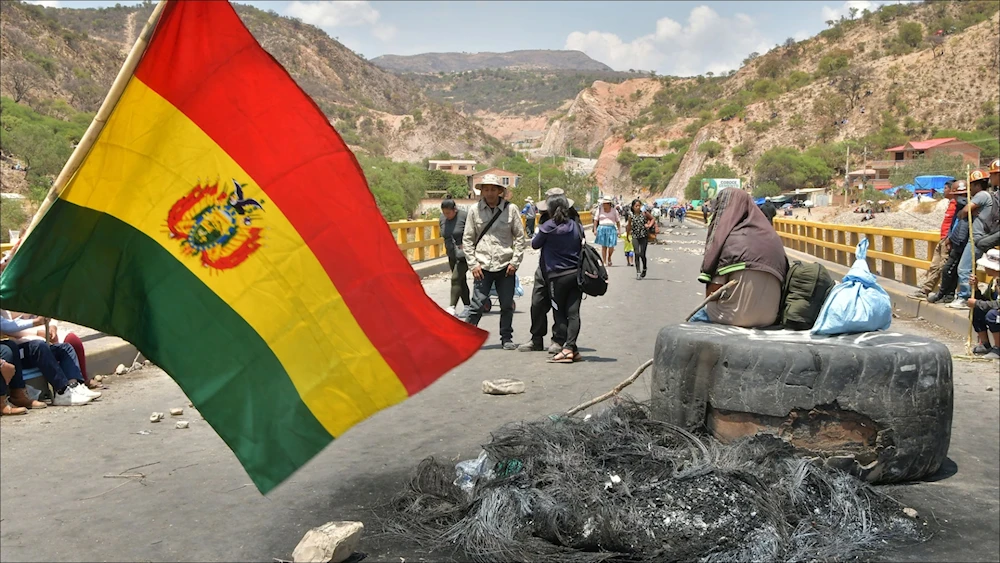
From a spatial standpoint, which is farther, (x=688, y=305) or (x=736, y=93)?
(x=736, y=93)

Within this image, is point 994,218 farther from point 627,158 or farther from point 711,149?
point 627,158

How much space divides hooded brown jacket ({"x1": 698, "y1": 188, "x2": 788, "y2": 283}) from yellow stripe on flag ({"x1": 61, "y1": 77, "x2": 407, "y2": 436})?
3827mm

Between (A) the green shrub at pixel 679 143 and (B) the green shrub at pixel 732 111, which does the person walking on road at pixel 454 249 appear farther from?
(A) the green shrub at pixel 679 143

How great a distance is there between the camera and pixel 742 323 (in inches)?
245

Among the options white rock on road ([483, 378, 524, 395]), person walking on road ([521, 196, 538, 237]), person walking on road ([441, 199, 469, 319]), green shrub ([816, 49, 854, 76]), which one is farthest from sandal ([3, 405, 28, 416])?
green shrub ([816, 49, 854, 76])

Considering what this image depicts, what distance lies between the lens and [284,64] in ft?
314

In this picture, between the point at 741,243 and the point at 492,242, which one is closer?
the point at 741,243

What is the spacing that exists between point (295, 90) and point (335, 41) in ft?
666

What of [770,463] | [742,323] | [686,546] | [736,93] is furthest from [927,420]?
[736,93]

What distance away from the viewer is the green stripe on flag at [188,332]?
2539mm

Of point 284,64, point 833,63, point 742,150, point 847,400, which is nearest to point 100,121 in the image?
point 847,400

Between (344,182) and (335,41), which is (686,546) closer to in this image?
(344,182)

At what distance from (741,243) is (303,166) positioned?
13.7 feet

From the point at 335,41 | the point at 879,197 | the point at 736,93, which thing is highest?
the point at 335,41
